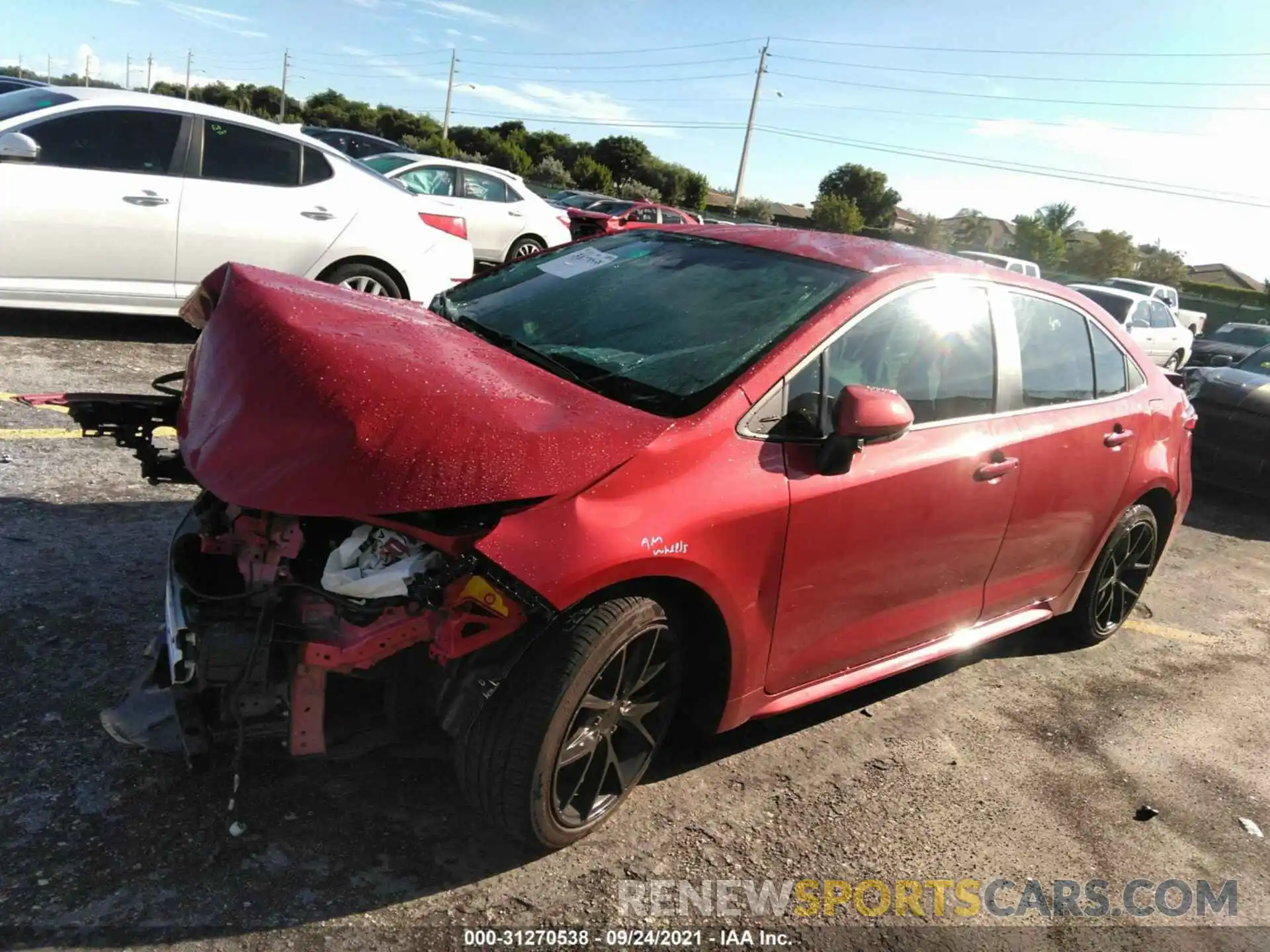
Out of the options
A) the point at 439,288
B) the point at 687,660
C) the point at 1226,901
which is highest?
the point at 439,288

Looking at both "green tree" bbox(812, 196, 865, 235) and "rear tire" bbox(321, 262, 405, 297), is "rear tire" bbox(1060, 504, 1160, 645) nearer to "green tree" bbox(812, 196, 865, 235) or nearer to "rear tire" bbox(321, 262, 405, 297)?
"rear tire" bbox(321, 262, 405, 297)

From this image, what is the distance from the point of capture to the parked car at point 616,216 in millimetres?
20031

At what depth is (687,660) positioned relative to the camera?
2822 millimetres

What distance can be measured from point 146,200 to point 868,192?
70097mm

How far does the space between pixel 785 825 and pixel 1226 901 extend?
141cm

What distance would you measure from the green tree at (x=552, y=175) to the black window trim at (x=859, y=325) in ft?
151

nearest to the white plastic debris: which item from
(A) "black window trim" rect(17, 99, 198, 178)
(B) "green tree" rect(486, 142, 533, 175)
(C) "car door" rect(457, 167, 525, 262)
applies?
(A) "black window trim" rect(17, 99, 198, 178)

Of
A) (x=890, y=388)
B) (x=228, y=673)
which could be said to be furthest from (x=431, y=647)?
(x=890, y=388)

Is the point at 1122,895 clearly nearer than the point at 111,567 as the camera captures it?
Yes

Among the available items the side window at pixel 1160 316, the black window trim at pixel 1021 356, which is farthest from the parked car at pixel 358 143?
the black window trim at pixel 1021 356

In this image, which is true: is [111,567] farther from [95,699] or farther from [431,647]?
[431,647]

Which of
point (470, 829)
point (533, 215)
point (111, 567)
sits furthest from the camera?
point (533, 215)

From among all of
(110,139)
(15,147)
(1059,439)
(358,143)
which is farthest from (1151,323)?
(15,147)

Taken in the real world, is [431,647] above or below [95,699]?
above
